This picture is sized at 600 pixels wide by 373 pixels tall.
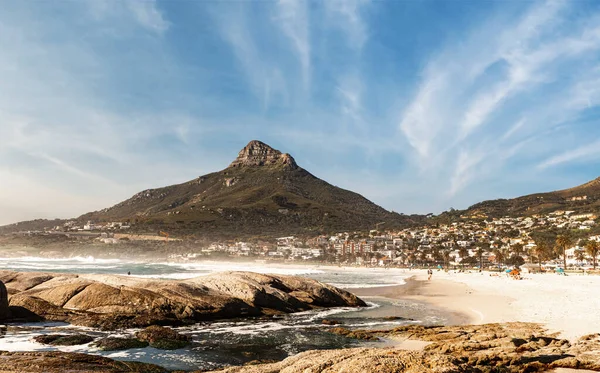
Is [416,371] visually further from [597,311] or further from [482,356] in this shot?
[597,311]

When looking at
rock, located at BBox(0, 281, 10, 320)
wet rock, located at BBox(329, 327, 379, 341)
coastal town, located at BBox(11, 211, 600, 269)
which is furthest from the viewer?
coastal town, located at BBox(11, 211, 600, 269)

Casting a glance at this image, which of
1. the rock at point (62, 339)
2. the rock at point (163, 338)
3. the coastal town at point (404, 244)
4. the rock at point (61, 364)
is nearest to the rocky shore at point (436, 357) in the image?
the rock at point (61, 364)

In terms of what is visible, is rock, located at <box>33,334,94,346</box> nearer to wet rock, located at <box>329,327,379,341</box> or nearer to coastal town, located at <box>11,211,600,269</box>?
wet rock, located at <box>329,327,379,341</box>

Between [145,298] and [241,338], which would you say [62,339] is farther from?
[241,338]

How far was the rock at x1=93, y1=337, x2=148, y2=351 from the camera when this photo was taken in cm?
1505

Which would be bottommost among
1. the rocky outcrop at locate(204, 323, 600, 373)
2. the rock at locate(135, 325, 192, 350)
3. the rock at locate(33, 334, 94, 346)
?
the rock at locate(135, 325, 192, 350)

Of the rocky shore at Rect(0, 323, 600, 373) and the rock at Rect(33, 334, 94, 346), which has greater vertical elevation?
the rocky shore at Rect(0, 323, 600, 373)

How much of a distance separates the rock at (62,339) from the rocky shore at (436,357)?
360cm

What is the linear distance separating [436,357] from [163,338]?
13.1 meters

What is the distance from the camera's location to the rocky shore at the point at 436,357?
6.76 meters

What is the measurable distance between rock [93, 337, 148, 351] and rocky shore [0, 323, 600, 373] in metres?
3.12

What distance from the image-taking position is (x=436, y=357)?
681 centimetres

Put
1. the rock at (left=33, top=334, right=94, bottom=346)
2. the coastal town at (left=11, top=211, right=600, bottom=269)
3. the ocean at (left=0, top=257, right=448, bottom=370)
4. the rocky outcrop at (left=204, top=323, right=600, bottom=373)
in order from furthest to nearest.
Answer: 1. the coastal town at (left=11, top=211, right=600, bottom=269)
2. the rock at (left=33, top=334, right=94, bottom=346)
3. the ocean at (left=0, top=257, right=448, bottom=370)
4. the rocky outcrop at (left=204, top=323, right=600, bottom=373)

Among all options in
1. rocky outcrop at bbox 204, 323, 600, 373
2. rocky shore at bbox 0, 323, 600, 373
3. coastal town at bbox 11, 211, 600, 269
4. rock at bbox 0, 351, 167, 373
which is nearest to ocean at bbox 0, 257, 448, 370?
rock at bbox 0, 351, 167, 373
